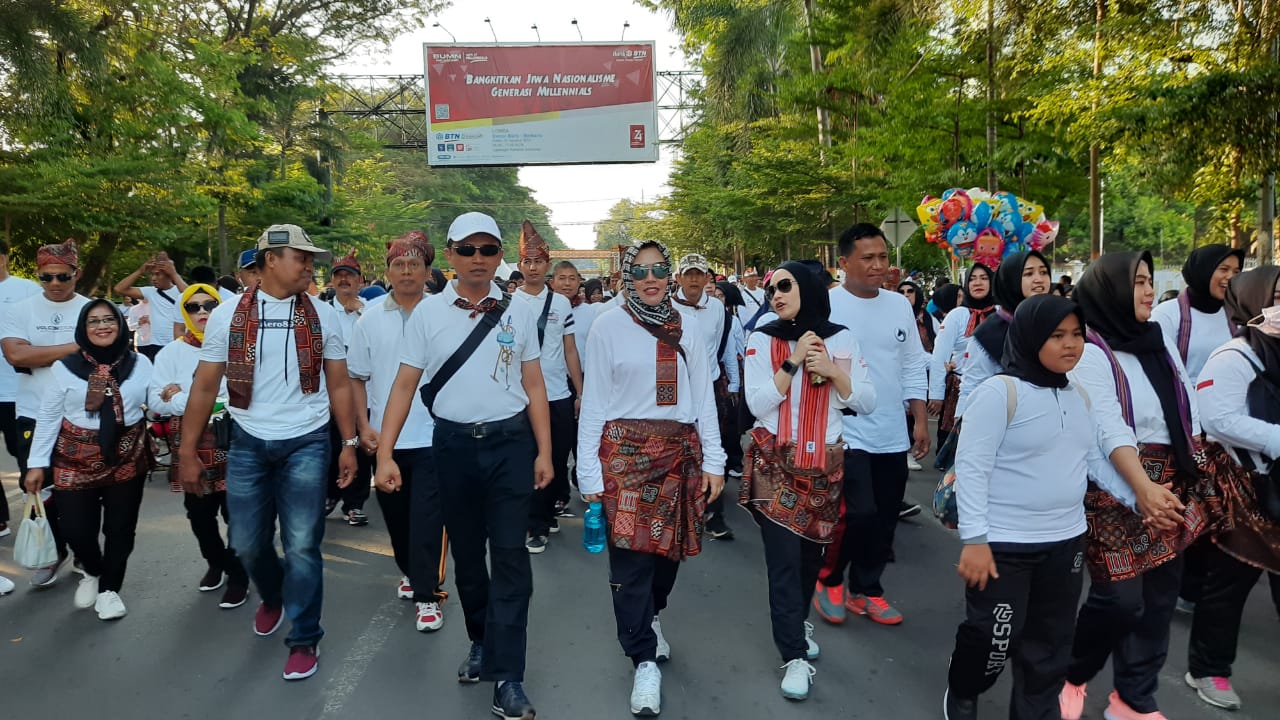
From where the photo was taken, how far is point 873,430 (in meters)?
4.29

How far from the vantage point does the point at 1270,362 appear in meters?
3.41

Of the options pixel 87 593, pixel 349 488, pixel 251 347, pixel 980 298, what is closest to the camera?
pixel 251 347

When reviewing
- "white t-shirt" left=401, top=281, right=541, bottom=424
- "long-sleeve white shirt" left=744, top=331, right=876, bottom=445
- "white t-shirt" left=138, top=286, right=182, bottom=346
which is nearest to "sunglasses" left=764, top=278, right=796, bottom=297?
"long-sleeve white shirt" left=744, top=331, right=876, bottom=445

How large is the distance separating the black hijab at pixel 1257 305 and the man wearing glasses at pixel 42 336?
6258 millimetres

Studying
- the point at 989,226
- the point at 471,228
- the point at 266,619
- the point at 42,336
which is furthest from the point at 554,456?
the point at 989,226

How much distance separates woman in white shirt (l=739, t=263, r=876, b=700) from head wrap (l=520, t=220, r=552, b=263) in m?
1.90

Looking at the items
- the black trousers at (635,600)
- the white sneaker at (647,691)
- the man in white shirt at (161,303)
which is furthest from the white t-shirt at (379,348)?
the man in white shirt at (161,303)

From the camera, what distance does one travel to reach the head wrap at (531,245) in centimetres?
512

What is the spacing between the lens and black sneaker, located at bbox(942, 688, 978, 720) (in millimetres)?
3238

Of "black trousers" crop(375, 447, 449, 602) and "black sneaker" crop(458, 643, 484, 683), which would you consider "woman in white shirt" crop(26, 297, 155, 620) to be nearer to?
"black trousers" crop(375, 447, 449, 602)

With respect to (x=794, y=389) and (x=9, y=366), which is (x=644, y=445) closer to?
(x=794, y=389)

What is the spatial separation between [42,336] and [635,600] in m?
4.25

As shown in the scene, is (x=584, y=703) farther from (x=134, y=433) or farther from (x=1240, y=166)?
(x=1240, y=166)

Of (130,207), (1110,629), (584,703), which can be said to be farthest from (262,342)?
(130,207)
